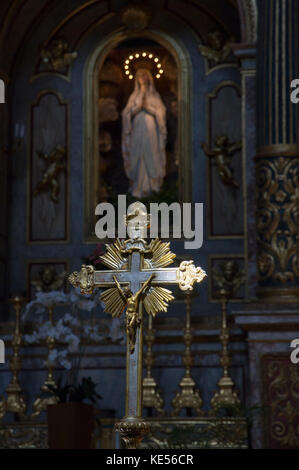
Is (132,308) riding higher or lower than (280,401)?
higher

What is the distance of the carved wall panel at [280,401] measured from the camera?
8.32 metres

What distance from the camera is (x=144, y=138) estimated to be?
11305mm

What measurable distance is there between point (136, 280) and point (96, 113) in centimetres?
595

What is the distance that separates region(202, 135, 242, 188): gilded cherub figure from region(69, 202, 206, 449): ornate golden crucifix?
5.23 metres

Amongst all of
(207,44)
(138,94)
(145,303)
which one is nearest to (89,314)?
(138,94)

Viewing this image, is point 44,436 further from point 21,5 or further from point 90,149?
point 21,5

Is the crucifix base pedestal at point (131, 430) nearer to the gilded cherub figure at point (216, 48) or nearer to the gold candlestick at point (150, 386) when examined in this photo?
the gold candlestick at point (150, 386)

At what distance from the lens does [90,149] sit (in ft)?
37.0

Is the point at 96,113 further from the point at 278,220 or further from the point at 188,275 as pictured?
the point at 188,275

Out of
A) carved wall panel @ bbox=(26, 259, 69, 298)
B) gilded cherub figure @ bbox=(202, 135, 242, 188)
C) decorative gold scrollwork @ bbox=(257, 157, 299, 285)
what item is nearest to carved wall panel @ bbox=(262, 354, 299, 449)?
decorative gold scrollwork @ bbox=(257, 157, 299, 285)

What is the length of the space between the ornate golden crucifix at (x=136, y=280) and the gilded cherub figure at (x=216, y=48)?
19.3 ft

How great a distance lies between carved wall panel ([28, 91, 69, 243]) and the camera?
36.9 feet

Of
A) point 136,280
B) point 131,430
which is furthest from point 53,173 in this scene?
point 131,430

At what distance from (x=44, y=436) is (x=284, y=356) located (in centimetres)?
216
